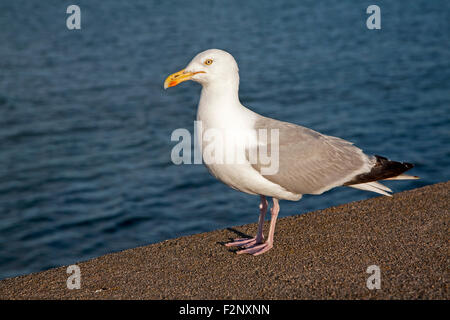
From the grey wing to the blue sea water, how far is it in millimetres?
4141

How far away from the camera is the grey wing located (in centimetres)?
599

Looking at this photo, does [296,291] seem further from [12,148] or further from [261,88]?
[261,88]

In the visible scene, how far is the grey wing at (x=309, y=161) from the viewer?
5.99 m

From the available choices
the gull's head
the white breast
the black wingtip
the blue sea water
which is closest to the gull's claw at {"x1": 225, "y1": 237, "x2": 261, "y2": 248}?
the white breast

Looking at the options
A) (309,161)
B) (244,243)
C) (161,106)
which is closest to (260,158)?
(309,161)

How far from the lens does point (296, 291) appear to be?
16.3 feet

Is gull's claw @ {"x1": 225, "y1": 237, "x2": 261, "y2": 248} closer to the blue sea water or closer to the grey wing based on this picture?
the grey wing

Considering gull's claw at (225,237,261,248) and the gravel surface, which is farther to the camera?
gull's claw at (225,237,261,248)

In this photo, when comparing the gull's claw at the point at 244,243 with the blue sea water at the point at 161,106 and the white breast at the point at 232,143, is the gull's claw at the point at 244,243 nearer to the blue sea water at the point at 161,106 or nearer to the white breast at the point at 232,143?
the white breast at the point at 232,143

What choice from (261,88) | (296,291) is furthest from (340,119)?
(296,291)

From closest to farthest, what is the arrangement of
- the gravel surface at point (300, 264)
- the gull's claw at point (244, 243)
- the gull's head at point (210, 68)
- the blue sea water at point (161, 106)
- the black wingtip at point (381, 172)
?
1. the gravel surface at point (300, 264)
2. the gull's head at point (210, 68)
3. the black wingtip at point (381, 172)
4. the gull's claw at point (244, 243)
5. the blue sea water at point (161, 106)

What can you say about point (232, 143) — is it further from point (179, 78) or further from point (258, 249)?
point (258, 249)

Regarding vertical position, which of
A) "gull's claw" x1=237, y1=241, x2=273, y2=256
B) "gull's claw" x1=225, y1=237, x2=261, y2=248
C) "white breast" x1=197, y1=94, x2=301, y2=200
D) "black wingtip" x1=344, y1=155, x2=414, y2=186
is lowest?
"gull's claw" x1=225, y1=237, x2=261, y2=248

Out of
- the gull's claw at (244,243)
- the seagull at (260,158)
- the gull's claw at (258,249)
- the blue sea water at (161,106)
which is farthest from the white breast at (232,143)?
the blue sea water at (161,106)
